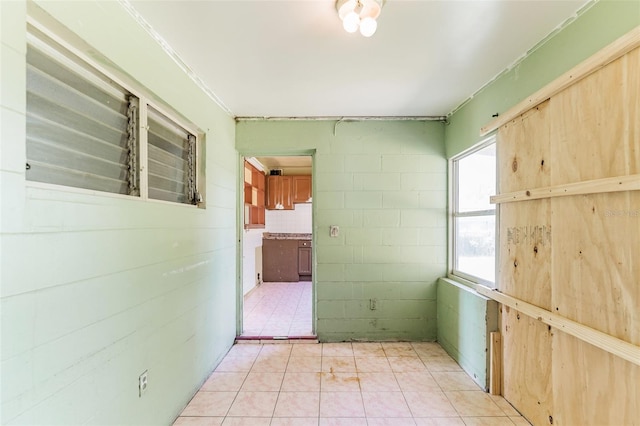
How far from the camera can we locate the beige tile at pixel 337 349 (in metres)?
2.75

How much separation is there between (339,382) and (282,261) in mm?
3778

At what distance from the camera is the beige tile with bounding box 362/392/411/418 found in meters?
1.89

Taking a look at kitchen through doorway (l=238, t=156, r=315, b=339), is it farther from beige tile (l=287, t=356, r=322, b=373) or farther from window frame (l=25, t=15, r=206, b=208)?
window frame (l=25, t=15, r=206, b=208)

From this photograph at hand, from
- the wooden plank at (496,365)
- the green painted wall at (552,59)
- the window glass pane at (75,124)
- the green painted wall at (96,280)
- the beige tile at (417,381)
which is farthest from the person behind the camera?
the beige tile at (417,381)

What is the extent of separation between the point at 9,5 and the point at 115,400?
1647 mm

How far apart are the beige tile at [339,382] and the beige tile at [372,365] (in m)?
0.14

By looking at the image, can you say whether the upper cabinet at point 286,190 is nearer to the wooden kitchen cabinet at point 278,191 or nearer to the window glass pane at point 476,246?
the wooden kitchen cabinet at point 278,191

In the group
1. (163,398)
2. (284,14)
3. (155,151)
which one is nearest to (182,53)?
(155,151)

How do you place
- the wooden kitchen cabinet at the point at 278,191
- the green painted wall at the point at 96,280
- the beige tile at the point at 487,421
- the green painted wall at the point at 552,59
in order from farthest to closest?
the wooden kitchen cabinet at the point at 278,191
the beige tile at the point at 487,421
the green painted wall at the point at 552,59
the green painted wall at the point at 96,280

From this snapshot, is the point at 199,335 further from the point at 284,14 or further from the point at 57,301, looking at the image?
the point at 284,14

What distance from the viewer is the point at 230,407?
77.1 inches

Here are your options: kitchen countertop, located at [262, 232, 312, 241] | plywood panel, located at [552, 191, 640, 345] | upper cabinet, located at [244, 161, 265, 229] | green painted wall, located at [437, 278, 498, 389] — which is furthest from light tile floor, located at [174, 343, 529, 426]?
kitchen countertop, located at [262, 232, 312, 241]

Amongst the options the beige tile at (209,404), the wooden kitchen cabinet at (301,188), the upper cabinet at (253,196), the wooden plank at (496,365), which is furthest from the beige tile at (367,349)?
the wooden kitchen cabinet at (301,188)

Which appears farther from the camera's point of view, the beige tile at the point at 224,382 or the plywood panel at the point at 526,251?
the beige tile at the point at 224,382
